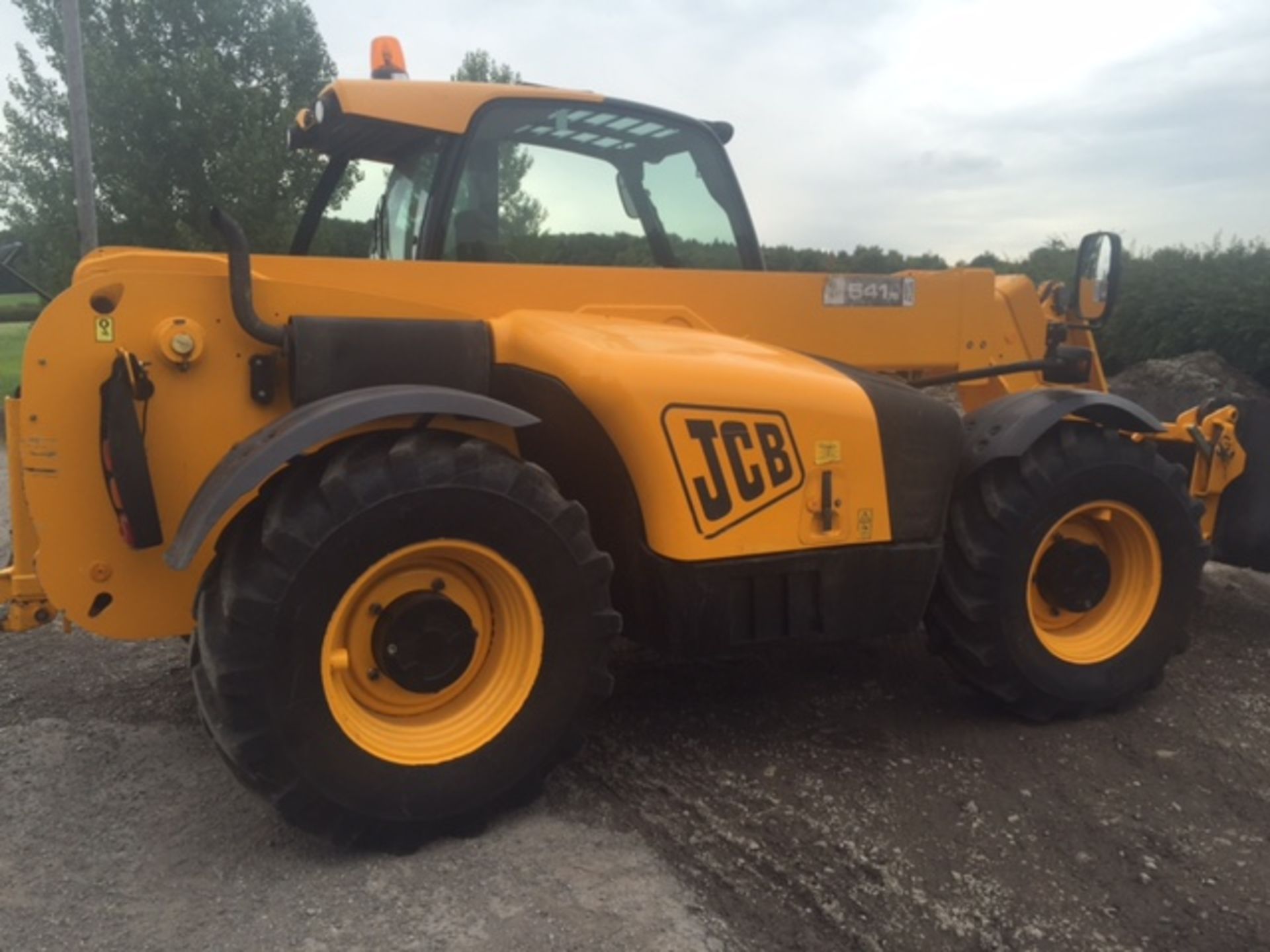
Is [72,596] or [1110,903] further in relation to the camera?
[72,596]

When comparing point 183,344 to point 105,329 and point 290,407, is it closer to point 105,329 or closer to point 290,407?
point 105,329

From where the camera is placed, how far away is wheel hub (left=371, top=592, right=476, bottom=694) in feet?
10.2

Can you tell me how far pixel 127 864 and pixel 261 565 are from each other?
3.02 feet

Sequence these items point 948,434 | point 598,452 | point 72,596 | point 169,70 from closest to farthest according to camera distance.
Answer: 1. point 72,596
2. point 598,452
3. point 948,434
4. point 169,70

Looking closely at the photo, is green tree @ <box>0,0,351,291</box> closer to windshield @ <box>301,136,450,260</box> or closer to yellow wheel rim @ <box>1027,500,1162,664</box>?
windshield @ <box>301,136,450,260</box>

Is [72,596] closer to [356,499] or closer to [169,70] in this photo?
[356,499]

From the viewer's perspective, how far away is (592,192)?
438cm

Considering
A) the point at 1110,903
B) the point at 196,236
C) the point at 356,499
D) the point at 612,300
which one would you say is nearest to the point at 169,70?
the point at 196,236

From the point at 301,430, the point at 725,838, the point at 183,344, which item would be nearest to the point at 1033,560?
the point at 725,838

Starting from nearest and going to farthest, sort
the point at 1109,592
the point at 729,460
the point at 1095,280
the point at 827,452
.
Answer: the point at 729,460 → the point at 827,452 → the point at 1109,592 → the point at 1095,280

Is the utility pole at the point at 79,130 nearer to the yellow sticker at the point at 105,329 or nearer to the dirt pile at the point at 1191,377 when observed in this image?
the yellow sticker at the point at 105,329

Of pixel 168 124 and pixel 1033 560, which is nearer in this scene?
pixel 1033 560

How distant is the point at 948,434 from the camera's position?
3.68 meters

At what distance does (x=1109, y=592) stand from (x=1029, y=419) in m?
0.83
